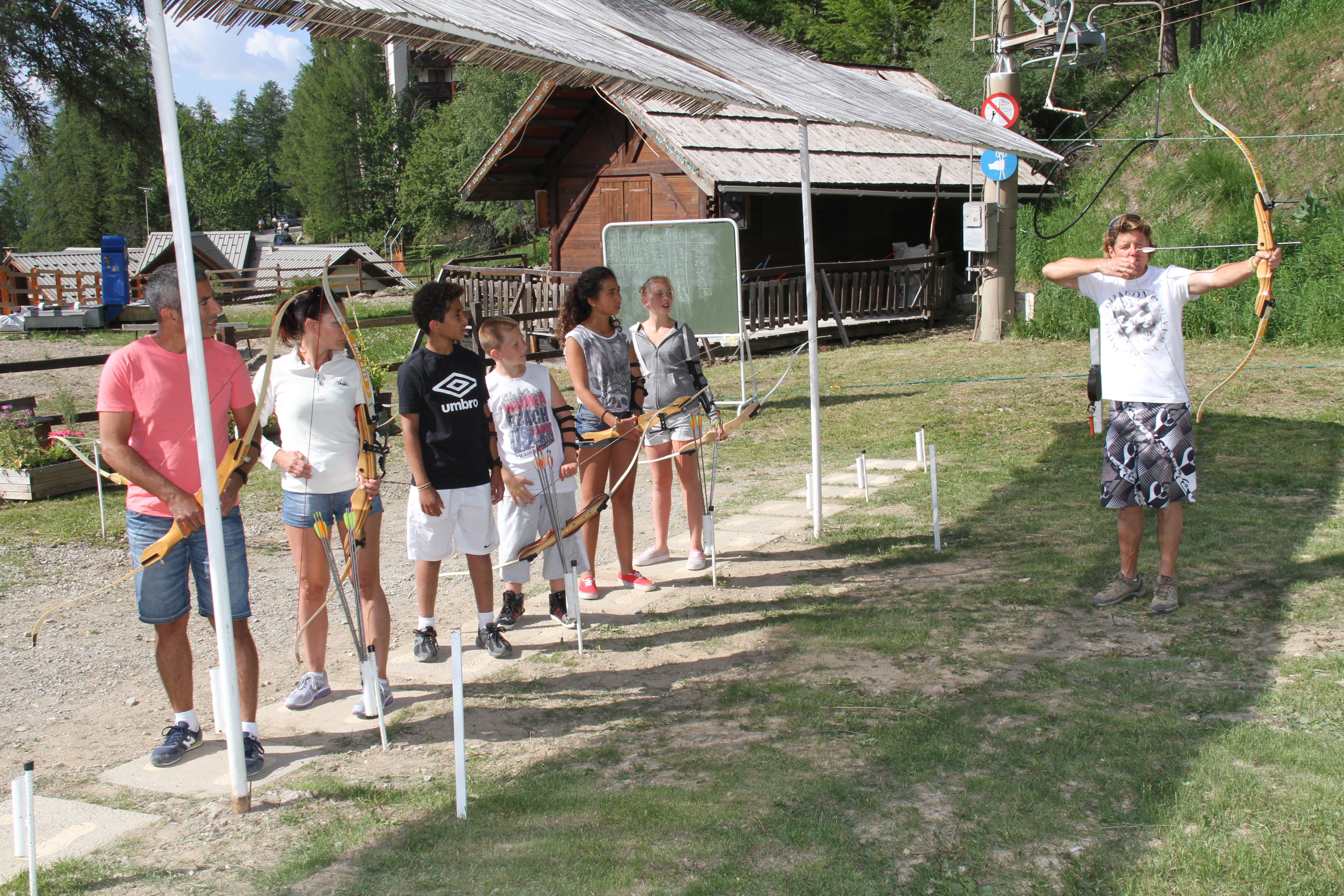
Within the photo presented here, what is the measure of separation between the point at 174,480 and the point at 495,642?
5.52 ft

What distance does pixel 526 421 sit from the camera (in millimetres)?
5105

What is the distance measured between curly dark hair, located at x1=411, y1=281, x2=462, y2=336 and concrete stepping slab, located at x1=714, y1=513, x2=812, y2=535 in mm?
2897

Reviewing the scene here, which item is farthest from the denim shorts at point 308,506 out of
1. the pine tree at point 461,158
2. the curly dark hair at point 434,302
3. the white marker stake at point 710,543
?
the pine tree at point 461,158

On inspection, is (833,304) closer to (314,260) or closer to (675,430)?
(675,430)

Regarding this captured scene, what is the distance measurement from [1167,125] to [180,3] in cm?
2155

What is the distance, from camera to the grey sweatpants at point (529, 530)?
5273mm

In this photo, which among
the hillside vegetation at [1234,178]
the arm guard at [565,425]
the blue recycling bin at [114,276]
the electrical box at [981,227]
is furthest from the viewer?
the blue recycling bin at [114,276]

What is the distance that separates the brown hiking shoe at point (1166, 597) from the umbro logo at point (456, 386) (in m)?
3.36

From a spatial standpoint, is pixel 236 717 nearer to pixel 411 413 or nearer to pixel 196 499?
pixel 196 499

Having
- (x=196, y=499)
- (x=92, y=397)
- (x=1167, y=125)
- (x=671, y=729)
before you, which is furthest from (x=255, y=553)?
(x=1167, y=125)

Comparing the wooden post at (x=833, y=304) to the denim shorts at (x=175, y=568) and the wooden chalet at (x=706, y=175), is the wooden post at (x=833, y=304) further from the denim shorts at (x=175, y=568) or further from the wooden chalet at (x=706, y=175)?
the denim shorts at (x=175, y=568)

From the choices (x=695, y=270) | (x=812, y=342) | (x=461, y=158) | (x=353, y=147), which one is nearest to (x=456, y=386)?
(x=812, y=342)

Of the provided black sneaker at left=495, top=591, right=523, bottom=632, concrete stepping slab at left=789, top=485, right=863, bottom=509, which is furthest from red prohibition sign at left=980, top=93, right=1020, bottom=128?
black sneaker at left=495, top=591, right=523, bottom=632

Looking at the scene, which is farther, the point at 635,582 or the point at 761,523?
the point at 761,523
